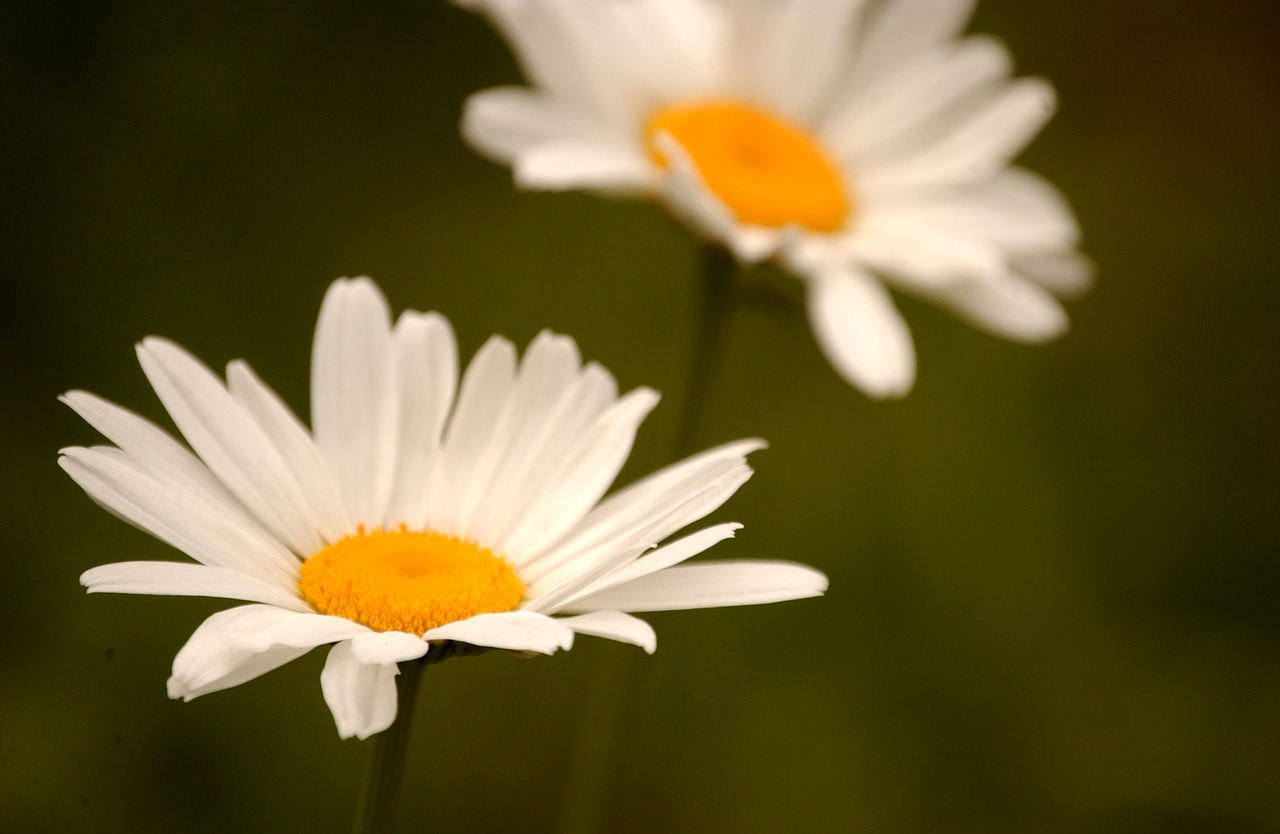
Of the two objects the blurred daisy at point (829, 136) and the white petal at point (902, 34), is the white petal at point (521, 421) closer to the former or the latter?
the blurred daisy at point (829, 136)

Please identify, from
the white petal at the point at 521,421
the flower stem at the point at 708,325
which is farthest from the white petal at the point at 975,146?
the white petal at the point at 521,421

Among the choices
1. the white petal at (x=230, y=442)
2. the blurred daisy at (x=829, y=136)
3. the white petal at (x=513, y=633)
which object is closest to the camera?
the white petal at (x=513, y=633)

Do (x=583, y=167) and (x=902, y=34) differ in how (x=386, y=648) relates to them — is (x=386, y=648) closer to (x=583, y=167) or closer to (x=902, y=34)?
(x=583, y=167)

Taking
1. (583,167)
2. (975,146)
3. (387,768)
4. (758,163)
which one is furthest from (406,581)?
(975,146)

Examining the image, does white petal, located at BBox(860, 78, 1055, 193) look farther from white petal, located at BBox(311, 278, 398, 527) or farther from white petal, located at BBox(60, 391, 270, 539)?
white petal, located at BBox(60, 391, 270, 539)

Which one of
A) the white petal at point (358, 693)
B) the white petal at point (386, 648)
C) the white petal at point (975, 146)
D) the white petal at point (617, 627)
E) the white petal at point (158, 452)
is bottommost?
the white petal at point (358, 693)

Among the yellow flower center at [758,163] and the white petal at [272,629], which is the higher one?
the yellow flower center at [758,163]

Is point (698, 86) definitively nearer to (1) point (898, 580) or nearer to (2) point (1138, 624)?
(1) point (898, 580)
